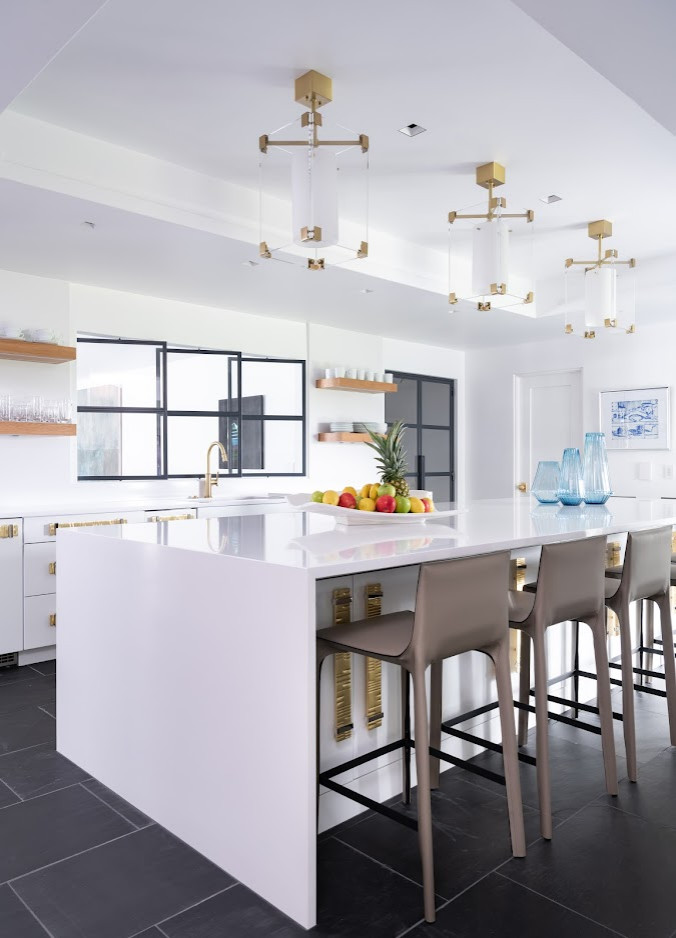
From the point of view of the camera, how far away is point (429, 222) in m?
4.46

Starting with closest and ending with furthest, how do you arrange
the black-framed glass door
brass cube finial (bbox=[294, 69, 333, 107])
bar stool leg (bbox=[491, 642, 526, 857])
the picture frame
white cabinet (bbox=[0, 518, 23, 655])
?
bar stool leg (bbox=[491, 642, 526, 857]) < brass cube finial (bbox=[294, 69, 333, 107]) < white cabinet (bbox=[0, 518, 23, 655]) < the picture frame < the black-framed glass door

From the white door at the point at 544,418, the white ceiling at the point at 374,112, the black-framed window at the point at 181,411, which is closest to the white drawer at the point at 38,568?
the black-framed window at the point at 181,411

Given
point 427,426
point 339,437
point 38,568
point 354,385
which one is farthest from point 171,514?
point 427,426

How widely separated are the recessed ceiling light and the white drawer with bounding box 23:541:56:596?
2910 mm

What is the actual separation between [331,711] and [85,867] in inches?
32.1

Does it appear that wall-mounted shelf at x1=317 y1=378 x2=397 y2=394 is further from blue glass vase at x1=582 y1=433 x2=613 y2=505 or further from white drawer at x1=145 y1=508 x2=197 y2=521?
blue glass vase at x1=582 y1=433 x2=613 y2=505

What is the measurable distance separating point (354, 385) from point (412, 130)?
3.06 m

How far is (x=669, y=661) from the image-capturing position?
2768 mm

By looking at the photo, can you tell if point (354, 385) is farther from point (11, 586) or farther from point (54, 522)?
point (11, 586)

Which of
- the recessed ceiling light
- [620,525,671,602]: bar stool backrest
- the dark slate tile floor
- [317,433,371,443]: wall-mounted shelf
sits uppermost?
the recessed ceiling light

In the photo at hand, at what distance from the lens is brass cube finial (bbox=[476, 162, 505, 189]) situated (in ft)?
11.7

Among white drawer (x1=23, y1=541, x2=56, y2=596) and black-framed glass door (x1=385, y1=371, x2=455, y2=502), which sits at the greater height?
black-framed glass door (x1=385, y1=371, x2=455, y2=502)

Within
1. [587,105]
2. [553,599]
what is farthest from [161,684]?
[587,105]

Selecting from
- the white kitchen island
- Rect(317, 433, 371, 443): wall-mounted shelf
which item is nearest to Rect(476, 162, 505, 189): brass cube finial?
the white kitchen island
